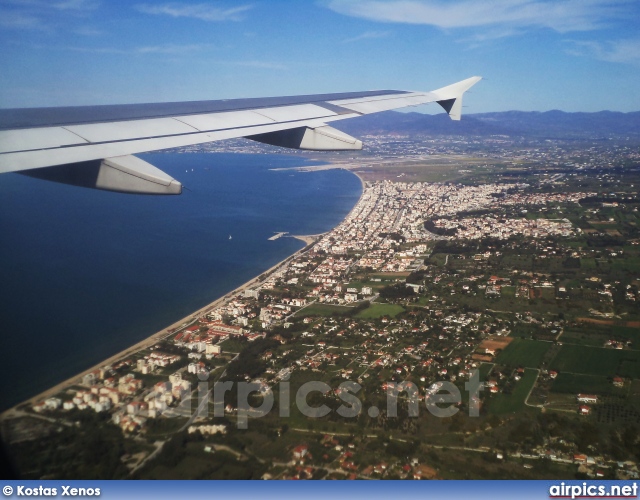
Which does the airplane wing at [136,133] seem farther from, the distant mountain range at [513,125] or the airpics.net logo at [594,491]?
the distant mountain range at [513,125]

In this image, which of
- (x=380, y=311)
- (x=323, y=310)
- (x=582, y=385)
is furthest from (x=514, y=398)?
(x=323, y=310)

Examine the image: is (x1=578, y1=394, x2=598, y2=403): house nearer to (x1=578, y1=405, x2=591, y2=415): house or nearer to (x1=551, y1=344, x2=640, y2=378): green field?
(x1=578, y1=405, x2=591, y2=415): house

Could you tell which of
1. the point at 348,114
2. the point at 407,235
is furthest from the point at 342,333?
the point at 407,235

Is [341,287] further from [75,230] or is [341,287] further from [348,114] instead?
[75,230]

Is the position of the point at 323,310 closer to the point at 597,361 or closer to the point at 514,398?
the point at 514,398

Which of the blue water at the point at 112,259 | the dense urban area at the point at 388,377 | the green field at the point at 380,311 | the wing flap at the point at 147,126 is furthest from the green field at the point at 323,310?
the wing flap at the point at 147,126
